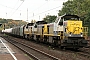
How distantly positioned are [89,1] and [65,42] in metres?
34.2

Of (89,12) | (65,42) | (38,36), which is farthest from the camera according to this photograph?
(89,12)

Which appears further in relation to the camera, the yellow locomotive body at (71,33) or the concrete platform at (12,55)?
the yellow locomotive body at (71,33)

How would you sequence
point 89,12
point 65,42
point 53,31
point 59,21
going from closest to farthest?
point 65,42 → point 59,21 → point 53,31 → point 89,12

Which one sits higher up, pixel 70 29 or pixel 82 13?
pixel 82 13

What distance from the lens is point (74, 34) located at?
21.1m

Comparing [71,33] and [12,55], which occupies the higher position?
[71,33]

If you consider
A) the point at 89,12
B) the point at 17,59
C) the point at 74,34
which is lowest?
the point at 17,59

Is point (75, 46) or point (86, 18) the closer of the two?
point (75, 46)

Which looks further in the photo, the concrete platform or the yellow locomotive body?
the yellow locomotive body

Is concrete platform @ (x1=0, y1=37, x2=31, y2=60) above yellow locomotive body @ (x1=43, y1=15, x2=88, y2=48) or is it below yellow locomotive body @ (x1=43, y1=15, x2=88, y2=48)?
below

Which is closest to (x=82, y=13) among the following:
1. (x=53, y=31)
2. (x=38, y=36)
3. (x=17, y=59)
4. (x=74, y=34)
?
(x=38, y=36)

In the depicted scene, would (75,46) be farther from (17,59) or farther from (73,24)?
(17,59)

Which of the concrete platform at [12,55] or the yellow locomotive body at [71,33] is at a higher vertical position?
the yellow locomotive body at [71,33]

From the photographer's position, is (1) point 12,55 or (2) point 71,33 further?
(2) point 71,33
